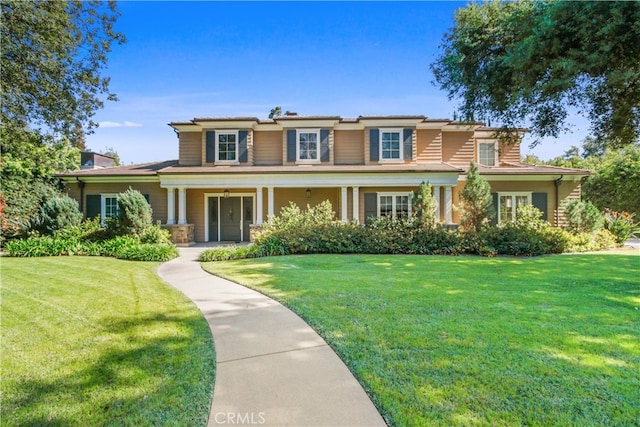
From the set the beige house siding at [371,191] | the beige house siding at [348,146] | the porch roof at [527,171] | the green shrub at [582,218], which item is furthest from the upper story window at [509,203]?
the beige house siding at [348,146]

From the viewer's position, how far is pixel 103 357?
3191mm

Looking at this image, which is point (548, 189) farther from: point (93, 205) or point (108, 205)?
point (93, 205)

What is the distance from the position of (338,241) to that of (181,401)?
8790 mm

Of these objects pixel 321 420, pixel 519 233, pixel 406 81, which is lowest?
pixel 321 420

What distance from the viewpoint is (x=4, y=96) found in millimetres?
5566

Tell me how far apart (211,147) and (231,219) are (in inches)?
144

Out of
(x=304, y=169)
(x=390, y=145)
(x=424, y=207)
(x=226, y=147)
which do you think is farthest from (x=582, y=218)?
(x=226, y=147)

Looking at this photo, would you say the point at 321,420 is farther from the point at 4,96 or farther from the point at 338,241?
the point at 338,241

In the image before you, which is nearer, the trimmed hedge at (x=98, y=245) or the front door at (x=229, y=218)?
the trimmed hedge at (x=98, y=245)

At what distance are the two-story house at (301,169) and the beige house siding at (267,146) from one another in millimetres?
50

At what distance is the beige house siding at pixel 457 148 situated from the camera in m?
17.1

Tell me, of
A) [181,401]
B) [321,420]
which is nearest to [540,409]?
[321,420]

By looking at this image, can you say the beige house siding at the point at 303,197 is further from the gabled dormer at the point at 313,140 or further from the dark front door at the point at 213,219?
the dark front door at the point at 213,219

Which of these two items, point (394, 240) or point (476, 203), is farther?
point (476, 203)
